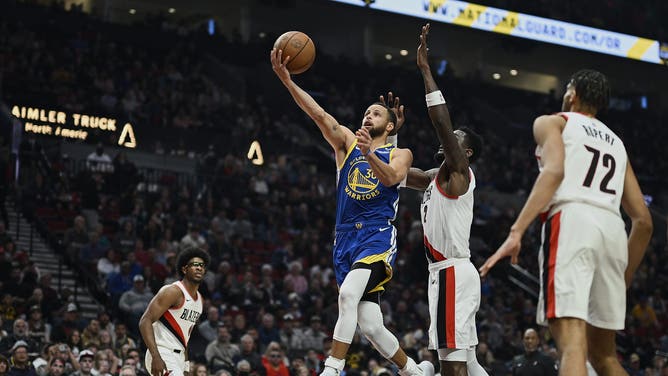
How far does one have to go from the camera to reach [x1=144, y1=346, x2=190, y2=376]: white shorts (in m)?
9.55

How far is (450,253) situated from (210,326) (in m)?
9.46

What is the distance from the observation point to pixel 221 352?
15.7 m

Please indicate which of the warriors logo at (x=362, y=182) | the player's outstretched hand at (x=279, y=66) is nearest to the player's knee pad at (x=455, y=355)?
the warriors logo at (x=362, y=182)

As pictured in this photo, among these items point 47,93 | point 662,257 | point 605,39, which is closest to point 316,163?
point 47,93

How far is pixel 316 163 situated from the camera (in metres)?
29.7

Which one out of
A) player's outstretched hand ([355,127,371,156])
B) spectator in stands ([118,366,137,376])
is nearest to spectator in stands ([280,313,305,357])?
spectator in stands ([118,366,137,376])

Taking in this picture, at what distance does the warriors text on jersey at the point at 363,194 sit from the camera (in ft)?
27.3

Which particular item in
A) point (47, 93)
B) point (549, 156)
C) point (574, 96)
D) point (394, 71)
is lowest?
point (549, 156)

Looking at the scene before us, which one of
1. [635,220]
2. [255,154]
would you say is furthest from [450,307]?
[255,154]

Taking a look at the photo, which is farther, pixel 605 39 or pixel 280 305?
pixel 605 39

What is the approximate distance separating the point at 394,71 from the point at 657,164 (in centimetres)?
1068

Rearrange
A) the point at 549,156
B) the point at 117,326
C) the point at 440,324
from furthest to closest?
the point at 117,326
the point at 440,324
the point at 549,156

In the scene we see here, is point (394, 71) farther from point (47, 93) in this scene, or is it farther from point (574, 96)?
point (574, 96)

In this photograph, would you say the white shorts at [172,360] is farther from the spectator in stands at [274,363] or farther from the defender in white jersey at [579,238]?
the spectator in stands at [274,363]
